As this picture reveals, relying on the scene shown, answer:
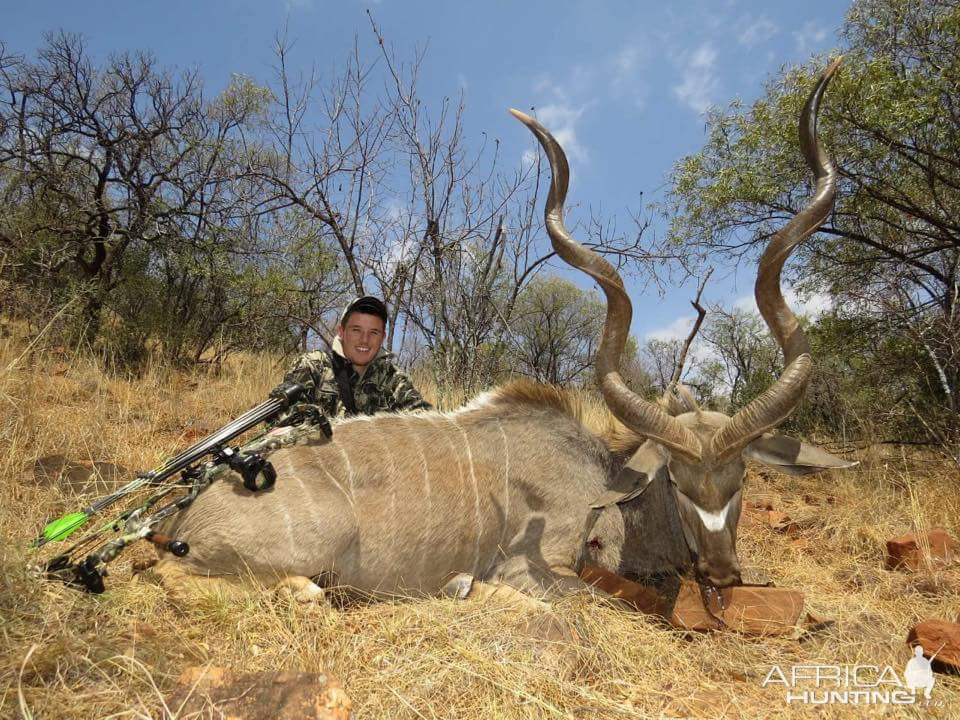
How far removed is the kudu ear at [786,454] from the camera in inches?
107

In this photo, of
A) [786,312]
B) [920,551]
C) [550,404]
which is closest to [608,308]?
[550,404]

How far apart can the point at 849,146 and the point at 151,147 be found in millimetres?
7740

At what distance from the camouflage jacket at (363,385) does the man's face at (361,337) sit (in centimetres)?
6

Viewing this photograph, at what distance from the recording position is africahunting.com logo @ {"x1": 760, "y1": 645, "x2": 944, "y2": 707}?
1861 mm

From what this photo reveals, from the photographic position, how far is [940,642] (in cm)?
206

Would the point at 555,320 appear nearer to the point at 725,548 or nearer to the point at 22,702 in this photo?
the point at 725,548

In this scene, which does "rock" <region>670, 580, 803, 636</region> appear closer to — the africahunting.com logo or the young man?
the africahunting.com logo

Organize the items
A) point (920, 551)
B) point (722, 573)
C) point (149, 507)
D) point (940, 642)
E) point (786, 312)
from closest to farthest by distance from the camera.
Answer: point (940, 642) → point (722, 573) → point (149, 507) → point (786, 312) → point (920, 551)

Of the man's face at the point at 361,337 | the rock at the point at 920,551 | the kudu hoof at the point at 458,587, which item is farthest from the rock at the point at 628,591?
the man's face at the point at 361,337

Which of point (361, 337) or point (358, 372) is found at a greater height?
point (361, 337)

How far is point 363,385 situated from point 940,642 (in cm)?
307

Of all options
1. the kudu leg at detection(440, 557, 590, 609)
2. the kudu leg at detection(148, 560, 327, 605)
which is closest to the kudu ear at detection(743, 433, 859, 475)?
the kudu leg at detection(440, 557, 590, 609)

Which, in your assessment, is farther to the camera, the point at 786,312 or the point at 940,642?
the point at 786,312

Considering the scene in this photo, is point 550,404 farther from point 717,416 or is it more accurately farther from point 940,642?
point 940,642
